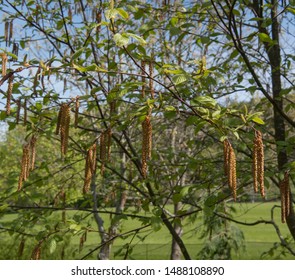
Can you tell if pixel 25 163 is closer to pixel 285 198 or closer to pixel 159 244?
pixel 285 198

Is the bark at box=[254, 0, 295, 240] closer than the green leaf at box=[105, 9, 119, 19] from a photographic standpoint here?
No

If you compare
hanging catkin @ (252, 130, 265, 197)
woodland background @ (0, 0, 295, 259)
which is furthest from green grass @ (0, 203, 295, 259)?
hanging catkin @ (252, 130, 265, 197)

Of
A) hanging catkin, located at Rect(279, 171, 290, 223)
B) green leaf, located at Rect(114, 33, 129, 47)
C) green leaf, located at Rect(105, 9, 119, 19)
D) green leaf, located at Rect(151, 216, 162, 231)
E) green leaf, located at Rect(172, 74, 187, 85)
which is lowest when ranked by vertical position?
green leaf, located at Rect(151, 216, 162, 231)

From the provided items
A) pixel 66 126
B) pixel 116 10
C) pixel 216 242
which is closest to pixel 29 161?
pixel 66 126

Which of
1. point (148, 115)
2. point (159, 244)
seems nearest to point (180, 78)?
point (148, 115)

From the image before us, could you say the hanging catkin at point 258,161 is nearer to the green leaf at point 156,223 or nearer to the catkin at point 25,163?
the green leaf at point 156,223

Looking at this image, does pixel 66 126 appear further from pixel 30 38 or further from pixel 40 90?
pixel 30 38

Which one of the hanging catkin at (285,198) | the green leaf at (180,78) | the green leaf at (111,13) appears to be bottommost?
the hanging catkin at (285,198)

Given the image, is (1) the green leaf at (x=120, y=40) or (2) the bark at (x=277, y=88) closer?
(1) the green leaf at (x=120, y=40)

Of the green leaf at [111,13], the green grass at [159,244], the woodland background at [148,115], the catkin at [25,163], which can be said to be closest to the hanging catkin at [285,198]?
the woodland background at [148,115]

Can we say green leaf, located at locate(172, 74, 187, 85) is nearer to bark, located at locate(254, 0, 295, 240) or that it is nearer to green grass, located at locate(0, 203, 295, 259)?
green grass, located at locate(0, 203, 295, 259)

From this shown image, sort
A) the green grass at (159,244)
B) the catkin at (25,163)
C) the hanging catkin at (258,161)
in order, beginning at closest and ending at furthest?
the hanging catkin at (258,161), the catkin at (25,163), the green grass at (159,244)

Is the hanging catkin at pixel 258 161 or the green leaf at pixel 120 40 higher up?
the green leaf at pixel 120 40

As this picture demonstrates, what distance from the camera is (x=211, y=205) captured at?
3.51 metres
